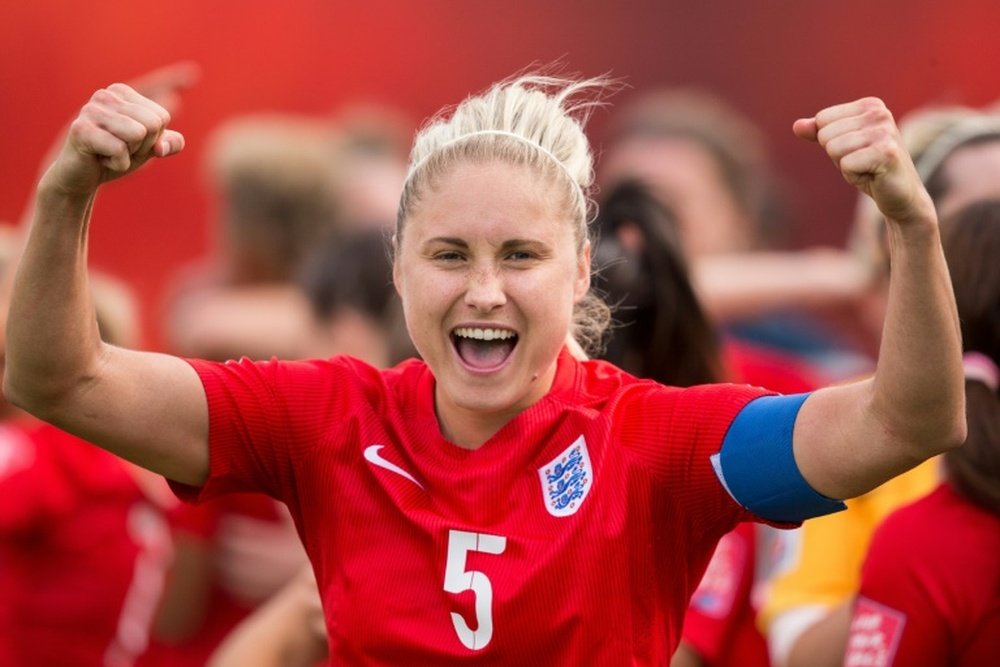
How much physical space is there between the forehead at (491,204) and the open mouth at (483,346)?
0.15 meters

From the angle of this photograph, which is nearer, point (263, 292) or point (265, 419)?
point (265, 419)

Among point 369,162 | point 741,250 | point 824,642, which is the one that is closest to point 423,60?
point 369,162

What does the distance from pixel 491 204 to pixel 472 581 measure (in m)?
0.56

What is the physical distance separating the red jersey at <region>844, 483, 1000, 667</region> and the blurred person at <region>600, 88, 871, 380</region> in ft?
4.36

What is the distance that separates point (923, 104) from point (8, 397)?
6264 mm

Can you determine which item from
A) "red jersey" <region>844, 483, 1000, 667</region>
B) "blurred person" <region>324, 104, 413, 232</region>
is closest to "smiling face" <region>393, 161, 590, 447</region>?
"red jersey" <region>844, 483, 1000, 667</region>

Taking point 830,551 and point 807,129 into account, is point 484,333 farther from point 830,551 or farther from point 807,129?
point 830,551

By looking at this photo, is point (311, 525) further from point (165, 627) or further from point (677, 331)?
point (165, 627)

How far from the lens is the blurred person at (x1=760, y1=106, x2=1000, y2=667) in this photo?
3.43 meters

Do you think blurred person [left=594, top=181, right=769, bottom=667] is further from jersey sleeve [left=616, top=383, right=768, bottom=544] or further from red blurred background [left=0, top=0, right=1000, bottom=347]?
red blurred background [left=0, top=0, right=1000, bottom=347]

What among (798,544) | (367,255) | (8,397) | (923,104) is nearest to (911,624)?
(798,544)

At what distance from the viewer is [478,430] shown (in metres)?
2.72

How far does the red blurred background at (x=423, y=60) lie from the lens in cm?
827

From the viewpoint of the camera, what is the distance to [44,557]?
4.55 metres
